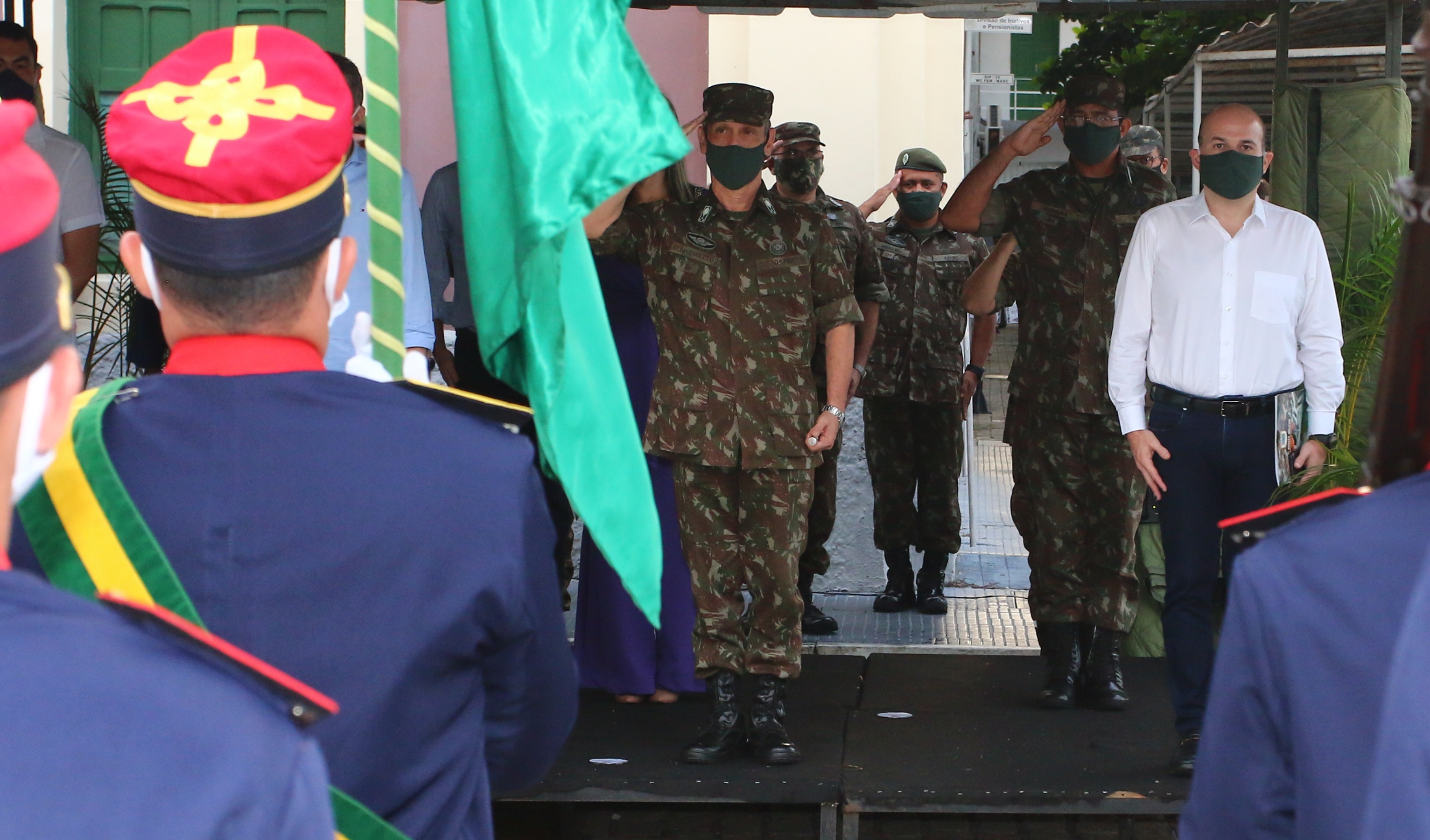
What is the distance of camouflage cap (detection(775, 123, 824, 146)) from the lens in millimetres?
6000

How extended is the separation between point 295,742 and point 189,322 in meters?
0.74

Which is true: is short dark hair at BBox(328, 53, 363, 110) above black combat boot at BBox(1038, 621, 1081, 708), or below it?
above

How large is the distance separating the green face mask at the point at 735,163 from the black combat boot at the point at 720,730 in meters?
1.37

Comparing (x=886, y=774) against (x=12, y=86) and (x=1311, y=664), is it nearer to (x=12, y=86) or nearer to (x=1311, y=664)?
(x=1311, y=664)

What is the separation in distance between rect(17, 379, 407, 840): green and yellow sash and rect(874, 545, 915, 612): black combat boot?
5367 millimetres

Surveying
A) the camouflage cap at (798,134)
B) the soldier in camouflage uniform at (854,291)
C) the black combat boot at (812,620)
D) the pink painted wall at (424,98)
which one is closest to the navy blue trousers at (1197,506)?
the soldier in camouflage uniform at (854,291)

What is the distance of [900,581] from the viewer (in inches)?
262

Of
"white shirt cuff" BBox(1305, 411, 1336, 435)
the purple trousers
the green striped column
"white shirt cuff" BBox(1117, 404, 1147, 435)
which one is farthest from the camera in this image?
the purple trousers

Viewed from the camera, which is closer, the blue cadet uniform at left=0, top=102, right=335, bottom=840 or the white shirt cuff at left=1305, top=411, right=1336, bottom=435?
the blue cadet uniform at left=0, top=102, right=335, bottom=840

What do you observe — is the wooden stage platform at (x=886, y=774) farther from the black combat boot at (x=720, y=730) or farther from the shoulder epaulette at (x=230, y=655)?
the shoulder epaulette at (x=230, y=655)

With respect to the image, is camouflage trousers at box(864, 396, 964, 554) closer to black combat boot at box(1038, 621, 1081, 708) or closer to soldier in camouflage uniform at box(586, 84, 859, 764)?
black combat boot at box(1038, 621, 1081, 708)

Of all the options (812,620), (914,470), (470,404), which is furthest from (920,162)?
(470,404)

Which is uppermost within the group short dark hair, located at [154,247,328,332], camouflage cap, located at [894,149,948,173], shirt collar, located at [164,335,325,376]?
camouflage cap, located at [894,149,948,173]

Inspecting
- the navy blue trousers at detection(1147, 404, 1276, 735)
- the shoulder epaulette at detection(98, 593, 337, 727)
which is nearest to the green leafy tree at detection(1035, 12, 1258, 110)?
the navy blue trousers at detection(1147, 404, 1276, 735)
